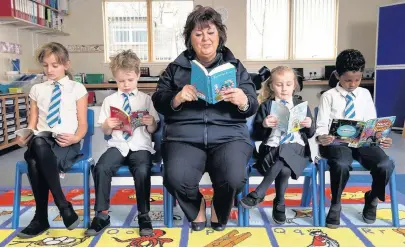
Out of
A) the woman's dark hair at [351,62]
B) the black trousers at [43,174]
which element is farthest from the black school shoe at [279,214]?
the black trousers at [43,174]

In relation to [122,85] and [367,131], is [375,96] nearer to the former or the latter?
[367,131]

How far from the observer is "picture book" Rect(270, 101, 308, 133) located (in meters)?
1.78

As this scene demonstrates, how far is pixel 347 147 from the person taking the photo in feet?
6.19

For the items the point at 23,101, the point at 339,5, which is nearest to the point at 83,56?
the point at 23,101

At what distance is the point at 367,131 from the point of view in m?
1.79

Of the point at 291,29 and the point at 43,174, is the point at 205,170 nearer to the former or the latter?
the point at 43,174

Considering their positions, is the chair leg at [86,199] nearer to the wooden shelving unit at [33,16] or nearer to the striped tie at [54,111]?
the striped tie at [54,111]

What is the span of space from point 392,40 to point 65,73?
4915mm

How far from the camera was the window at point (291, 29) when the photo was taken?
247 inches

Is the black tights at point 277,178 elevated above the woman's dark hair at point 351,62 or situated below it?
below

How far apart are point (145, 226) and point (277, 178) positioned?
682 millimetres

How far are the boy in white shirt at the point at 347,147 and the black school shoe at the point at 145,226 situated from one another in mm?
858

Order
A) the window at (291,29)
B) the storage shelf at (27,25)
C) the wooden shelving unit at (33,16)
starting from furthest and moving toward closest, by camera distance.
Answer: the window at (291,29)
the storage shelf at (27,25)
the wooden shelving unit at (33,16)

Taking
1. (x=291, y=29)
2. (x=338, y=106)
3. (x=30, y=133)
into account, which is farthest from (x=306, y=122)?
(x=291, y=29)
